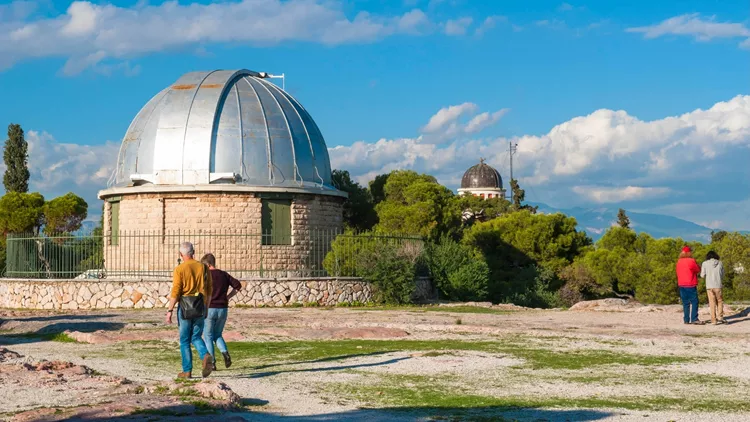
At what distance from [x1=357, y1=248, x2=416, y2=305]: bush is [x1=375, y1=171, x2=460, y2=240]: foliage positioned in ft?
24.8

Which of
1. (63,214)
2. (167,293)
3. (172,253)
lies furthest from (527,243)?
(63,214)

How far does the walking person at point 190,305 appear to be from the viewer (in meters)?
9.74

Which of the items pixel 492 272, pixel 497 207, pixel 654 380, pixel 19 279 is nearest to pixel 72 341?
pixel 654 380

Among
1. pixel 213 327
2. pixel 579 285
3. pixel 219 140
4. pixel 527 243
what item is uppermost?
pixel 219 140

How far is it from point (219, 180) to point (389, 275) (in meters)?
6.32

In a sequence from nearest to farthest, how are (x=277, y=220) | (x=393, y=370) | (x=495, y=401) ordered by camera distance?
(x=495, y=401) < (x=393, y=370) < (x=277, y=220)

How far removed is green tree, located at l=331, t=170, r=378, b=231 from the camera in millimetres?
36938

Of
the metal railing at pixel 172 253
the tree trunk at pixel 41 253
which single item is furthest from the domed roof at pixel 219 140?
the tree trunk at pixel 41 253

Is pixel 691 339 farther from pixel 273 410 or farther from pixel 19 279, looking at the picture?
pixel 19 279

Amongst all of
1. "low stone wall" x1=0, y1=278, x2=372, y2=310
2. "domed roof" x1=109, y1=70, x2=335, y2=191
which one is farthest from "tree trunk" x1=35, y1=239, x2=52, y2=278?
"domed roof" x1=109, y1=70, x2=335, y2=191

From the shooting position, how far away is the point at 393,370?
1084 centimetres

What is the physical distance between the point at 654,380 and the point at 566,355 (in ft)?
8.14

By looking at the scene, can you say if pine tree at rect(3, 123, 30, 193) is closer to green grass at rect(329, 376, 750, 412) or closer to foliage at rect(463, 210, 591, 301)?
foliage at rect(463, 210, 591, 301)

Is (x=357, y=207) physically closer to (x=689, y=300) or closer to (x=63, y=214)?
(x=63, y=214)
